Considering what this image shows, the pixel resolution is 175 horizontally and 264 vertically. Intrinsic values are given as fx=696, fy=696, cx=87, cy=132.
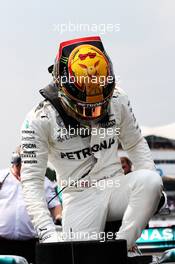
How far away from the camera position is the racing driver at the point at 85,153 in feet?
11.4

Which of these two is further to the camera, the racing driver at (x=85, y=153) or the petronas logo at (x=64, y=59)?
the petronas logo at (x=64, y=59)

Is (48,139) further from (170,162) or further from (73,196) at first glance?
(170,162)

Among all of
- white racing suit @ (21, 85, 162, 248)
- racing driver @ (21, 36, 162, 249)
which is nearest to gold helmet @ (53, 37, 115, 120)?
racing driver @ (21, 36, 162, 249)

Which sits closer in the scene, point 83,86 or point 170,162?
point 83,86

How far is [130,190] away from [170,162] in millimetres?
11449

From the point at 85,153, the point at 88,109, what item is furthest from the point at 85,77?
the point at 85,153

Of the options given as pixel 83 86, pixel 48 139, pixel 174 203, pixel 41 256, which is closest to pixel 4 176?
pixel 48 139

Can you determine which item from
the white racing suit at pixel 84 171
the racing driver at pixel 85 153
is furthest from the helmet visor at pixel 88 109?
the white racing suit at pixel 84 171

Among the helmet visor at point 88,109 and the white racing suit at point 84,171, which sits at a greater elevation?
the helmet visor at point 88,109

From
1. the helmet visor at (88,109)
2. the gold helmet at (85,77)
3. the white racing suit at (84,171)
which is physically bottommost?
the white racing suit at (84,171)

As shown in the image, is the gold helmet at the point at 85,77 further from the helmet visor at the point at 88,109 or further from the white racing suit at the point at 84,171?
the white racing suit at the point at 84,171

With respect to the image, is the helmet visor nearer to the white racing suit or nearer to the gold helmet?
the gold helmet

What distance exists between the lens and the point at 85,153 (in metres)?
3.80

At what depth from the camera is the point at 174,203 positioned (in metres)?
14.0
